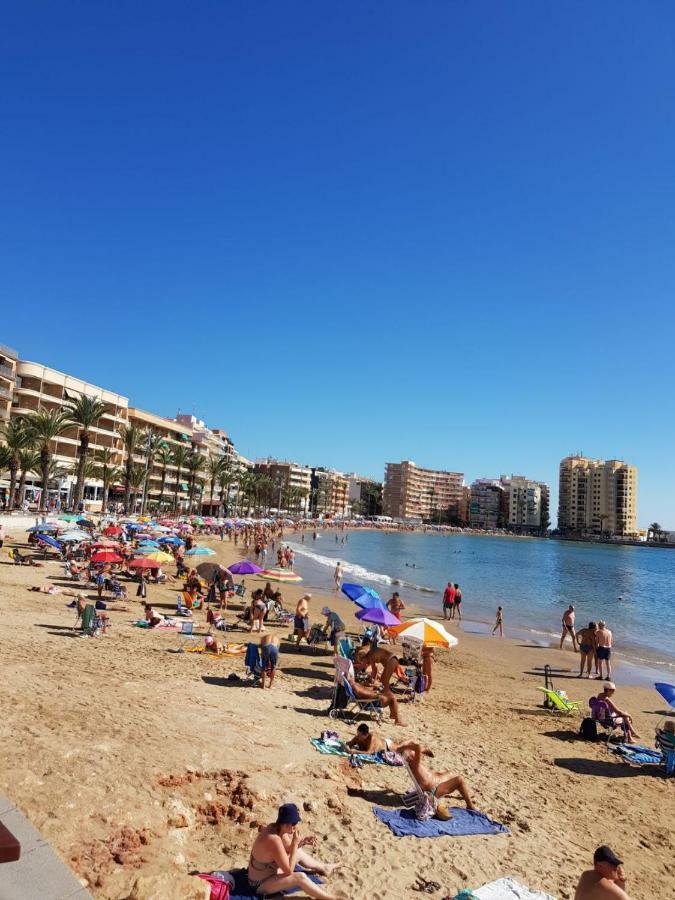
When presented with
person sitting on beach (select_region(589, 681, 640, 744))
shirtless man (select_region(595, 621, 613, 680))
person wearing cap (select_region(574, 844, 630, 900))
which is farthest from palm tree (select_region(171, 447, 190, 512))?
person wearing cap (select_region(574, 844, 630, 900))

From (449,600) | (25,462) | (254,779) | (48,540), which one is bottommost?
(449,600)

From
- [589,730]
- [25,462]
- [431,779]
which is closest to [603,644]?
[589,730]

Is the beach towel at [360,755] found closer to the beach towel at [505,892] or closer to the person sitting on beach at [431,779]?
the person sitting on beach at [431,779]

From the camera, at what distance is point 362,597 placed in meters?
14.0

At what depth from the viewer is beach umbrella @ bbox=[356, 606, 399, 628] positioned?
12.7m

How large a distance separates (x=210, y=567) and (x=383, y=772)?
1300 centimetres

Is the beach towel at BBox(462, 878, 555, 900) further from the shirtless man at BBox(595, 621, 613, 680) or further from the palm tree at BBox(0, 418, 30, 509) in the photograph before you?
the palm tree at BBox(0, 418, 30, 509)

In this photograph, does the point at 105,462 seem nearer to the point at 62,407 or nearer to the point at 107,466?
the point at 107,466

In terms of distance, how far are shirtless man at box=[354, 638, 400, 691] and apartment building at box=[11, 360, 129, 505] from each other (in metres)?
50.1

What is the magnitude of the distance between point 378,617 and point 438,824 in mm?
6852

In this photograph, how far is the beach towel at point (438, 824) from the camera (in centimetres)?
586

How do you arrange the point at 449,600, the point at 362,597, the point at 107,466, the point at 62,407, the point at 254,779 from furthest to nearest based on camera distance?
the point at 107,466
the point at 62,407
the point at 449,600
the point at 362,597
the point at 254,779

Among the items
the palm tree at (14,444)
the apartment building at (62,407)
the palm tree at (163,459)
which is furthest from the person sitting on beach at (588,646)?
the palm tree at (163,459)

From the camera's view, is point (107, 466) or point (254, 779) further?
point (107, 466)
